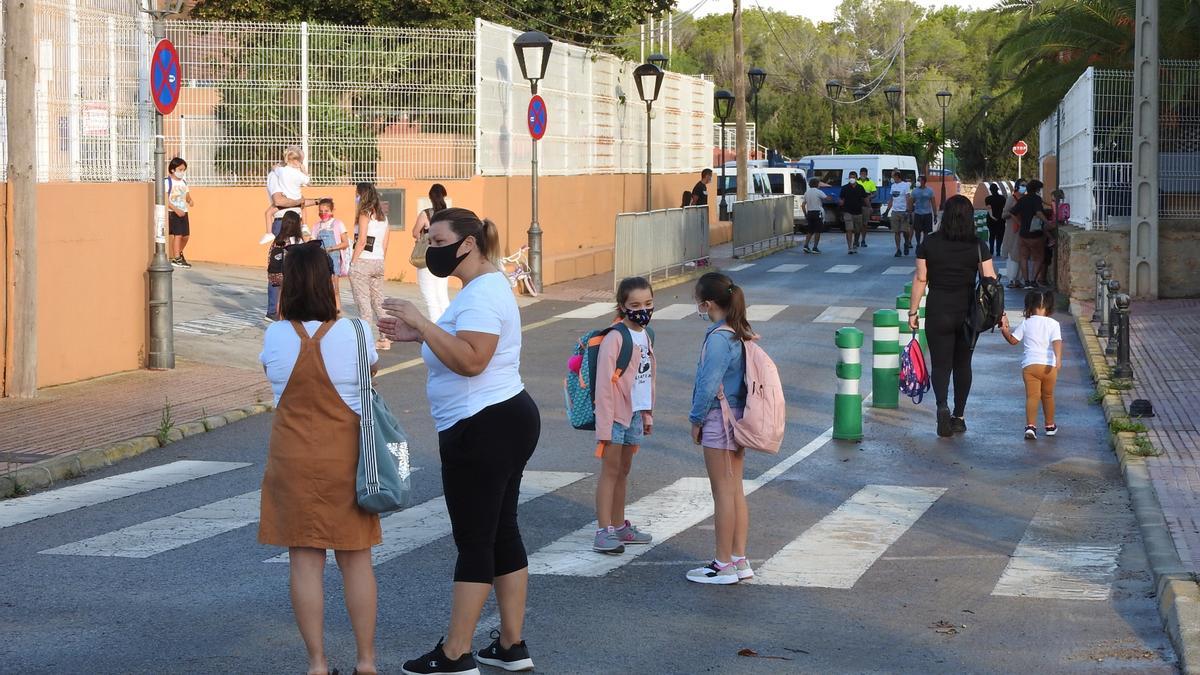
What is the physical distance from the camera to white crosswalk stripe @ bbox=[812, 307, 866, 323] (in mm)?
21328

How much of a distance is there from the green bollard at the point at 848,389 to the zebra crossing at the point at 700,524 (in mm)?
1330

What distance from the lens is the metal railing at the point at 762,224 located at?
112 feet

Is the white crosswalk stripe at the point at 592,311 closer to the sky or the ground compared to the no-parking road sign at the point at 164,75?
closer to the ground

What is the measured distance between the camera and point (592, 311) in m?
22.7

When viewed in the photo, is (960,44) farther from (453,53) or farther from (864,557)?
(864,557)

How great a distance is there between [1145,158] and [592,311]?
8323mm

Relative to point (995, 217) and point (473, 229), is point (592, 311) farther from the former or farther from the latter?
point (473, 229)

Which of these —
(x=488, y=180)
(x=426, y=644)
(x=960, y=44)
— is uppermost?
(x=960, y=44)

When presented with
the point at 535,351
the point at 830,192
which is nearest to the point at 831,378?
the point at 535,351

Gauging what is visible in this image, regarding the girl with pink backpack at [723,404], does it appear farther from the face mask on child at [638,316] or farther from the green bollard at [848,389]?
the green bollard at [848,389]

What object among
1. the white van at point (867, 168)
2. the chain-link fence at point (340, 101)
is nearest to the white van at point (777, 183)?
the white van at point (867, 168)

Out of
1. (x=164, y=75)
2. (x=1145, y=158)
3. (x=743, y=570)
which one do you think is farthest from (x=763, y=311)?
(x=743, y=570)

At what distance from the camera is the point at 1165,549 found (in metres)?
7.95

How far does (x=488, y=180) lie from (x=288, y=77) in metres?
3.61
